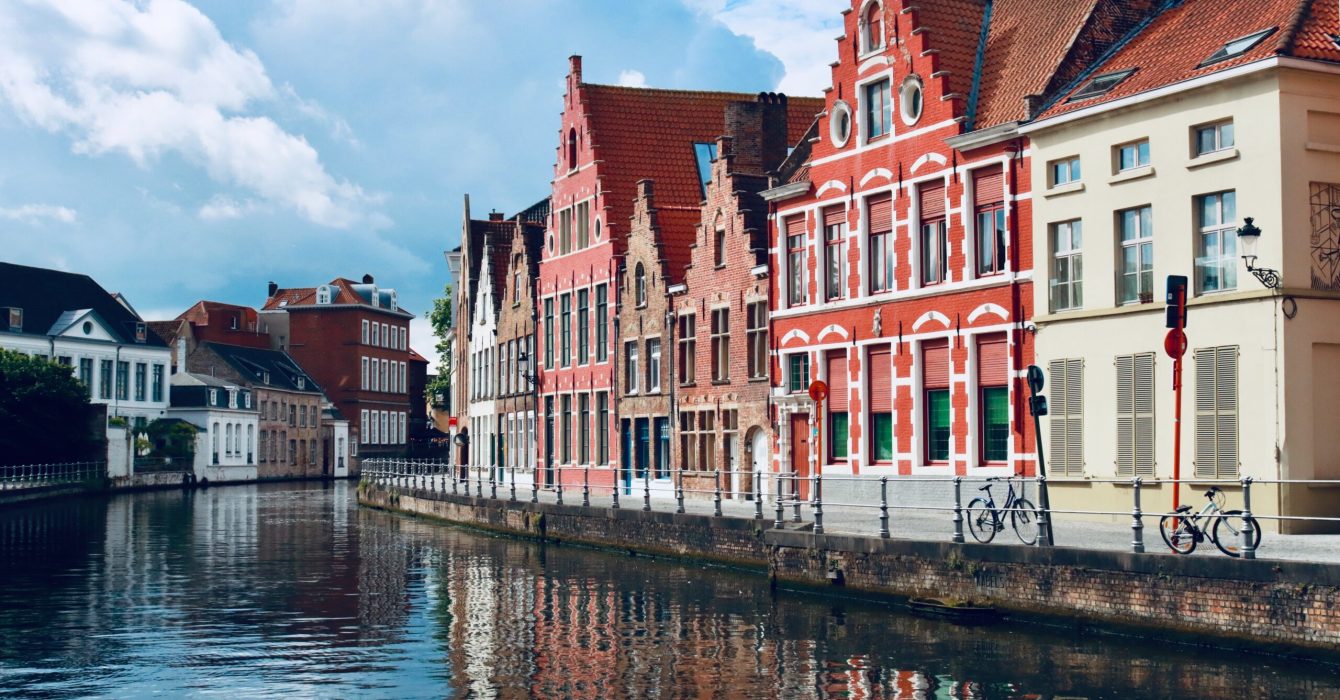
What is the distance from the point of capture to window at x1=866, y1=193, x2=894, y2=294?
34938 millimetres

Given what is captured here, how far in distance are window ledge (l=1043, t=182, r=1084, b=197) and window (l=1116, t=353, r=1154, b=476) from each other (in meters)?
3.23

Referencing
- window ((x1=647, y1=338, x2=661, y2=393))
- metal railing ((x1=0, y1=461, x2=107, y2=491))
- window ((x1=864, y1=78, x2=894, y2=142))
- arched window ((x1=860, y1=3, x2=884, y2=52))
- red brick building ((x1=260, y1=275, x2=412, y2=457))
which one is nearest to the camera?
window ((x1=864, y1=78, x2=894, y2=142))

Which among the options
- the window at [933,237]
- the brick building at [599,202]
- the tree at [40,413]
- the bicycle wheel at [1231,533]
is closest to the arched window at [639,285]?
the brick building at [599,202]

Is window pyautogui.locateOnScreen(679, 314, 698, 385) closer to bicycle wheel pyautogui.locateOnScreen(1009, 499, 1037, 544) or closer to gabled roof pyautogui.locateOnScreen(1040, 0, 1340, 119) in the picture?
gabled roof pyautogui.locateOnScreen(1040, 0, 1340, 119)

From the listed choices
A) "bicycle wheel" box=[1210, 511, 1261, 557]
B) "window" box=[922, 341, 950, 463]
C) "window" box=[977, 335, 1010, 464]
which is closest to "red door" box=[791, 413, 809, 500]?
"window" box=[922, 341, 950, 463]

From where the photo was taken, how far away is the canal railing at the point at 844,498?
21.4 m

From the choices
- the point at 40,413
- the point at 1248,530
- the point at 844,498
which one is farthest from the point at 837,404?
the point at 40,413

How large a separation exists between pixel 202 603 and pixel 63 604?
223 centimetres

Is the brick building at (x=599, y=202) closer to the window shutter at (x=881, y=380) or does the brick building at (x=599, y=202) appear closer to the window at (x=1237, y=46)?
the window shutter at (x=881, y=380)

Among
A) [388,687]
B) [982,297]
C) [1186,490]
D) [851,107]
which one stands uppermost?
[851,107]

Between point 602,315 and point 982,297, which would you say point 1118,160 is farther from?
point 602,315

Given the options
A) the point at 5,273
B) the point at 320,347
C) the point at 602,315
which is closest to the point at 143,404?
the point at 5,273

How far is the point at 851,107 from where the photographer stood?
36344mm

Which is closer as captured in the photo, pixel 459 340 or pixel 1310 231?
pixel 1310 231
